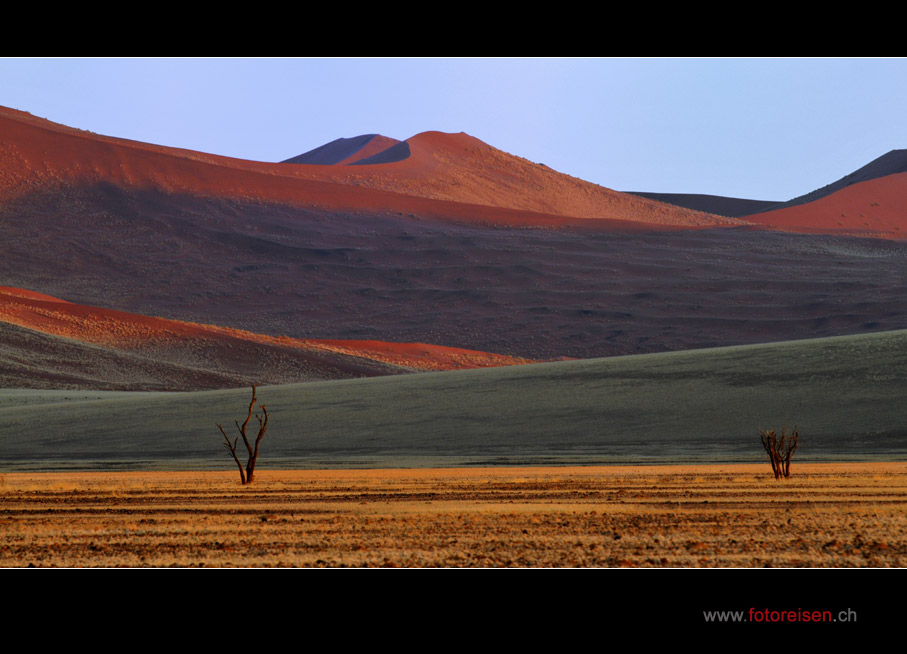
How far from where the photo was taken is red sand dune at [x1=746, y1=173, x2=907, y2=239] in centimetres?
12231

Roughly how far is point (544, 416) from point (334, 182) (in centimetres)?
9146

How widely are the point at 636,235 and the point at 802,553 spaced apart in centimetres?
10063

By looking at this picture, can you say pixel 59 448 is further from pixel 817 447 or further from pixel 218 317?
pixel 218 317

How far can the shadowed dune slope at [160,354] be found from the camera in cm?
6284

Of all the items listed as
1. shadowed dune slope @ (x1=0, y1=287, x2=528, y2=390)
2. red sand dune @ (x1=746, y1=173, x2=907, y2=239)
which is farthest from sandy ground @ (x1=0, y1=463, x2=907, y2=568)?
red sand dune @ (x1=746, y1=173, x2=907, y2=239)

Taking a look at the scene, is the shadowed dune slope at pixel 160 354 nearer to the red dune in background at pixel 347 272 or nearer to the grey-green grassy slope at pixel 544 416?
the red dune in background at pixel 347 272

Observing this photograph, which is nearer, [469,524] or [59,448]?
[469,524]

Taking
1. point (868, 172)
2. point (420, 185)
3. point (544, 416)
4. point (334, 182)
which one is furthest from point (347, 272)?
point (868, 172)

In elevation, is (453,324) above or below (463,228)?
below

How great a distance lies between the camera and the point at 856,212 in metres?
128

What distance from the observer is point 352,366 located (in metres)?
70.2

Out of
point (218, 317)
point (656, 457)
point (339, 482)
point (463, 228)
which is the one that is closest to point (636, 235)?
point (463, 228)

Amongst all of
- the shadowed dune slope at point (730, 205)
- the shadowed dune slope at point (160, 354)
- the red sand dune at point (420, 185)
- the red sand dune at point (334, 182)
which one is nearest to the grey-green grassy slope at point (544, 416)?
the shadowed dune slope at point (160, 354)

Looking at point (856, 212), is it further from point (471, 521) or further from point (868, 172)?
point (471, 521)
